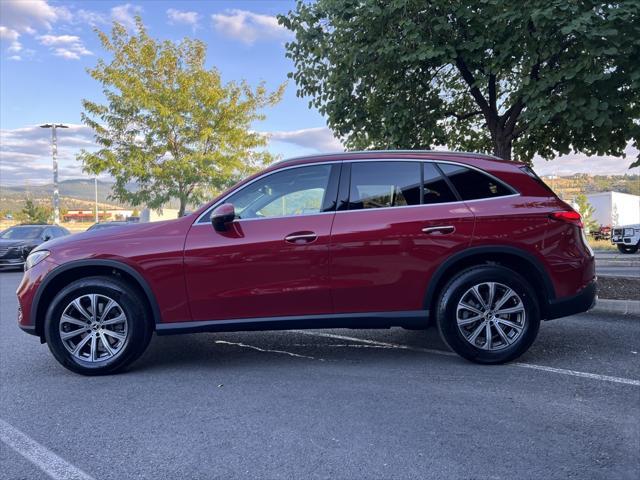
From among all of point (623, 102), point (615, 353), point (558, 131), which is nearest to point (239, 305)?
point (615, 353)

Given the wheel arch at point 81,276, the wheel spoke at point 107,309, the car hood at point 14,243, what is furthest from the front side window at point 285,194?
the car hood at point 14,243

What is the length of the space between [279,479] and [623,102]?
694 centimetres

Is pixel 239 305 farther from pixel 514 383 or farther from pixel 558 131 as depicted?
pixel 558 131

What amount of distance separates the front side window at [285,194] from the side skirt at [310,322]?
2.92ft

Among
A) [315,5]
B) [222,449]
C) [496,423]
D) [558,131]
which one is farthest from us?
[558,131]

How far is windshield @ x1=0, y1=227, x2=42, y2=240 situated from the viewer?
16.8 metres

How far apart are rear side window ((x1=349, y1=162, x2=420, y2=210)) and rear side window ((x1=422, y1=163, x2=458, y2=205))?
7 cm

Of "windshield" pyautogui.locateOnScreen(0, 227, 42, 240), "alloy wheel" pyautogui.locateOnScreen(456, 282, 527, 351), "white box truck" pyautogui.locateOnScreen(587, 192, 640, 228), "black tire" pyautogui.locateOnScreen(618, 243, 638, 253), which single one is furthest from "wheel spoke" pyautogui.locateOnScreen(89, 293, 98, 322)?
"white box truck" pyautogui.locateOnScreen(587, 192, 640, 228)

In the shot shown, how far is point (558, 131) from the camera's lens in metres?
9.76

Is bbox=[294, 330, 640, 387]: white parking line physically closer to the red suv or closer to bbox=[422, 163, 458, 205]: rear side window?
the red suv

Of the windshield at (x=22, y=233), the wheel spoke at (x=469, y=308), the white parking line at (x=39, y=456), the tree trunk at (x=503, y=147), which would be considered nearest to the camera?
the white parking line at (x=39, y=456)

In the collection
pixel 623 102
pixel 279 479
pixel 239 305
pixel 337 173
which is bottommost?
pixel 279 479

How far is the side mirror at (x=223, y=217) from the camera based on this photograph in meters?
4.29

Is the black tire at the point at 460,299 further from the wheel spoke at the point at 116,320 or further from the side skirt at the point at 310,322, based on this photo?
the wheel spoke at the point at 116,320
